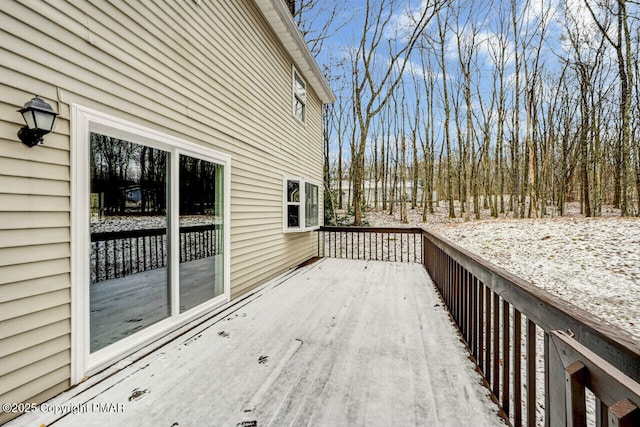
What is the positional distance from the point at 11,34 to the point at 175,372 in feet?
7.64

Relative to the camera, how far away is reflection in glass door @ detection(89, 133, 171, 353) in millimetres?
2398

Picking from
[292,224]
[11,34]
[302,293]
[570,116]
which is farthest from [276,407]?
[570,116]

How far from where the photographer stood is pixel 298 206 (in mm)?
5871

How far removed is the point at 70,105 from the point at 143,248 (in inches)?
108

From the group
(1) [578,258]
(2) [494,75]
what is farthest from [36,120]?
(2) [494,75]

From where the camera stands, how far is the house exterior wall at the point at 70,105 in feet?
5.32

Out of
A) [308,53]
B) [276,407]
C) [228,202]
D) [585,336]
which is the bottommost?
[276,407]

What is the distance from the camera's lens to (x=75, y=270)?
191 cm

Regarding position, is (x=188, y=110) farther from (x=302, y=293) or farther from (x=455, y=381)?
(x=455, y=381)

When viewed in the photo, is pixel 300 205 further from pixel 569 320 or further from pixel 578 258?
pixel 578 258

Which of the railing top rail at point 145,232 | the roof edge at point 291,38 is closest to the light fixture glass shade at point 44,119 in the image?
the railing top rail at point 145,232

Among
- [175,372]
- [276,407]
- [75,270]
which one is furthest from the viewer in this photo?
[175,372]

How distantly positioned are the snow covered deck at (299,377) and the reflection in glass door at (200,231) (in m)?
0.37

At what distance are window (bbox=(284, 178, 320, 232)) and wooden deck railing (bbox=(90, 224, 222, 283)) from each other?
7.03ft
